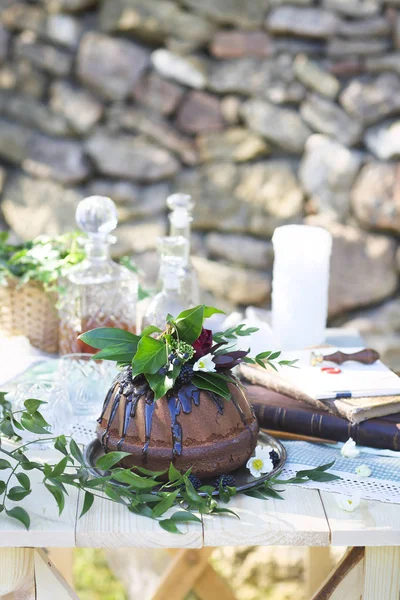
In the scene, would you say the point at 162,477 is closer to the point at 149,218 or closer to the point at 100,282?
the point at 100,282

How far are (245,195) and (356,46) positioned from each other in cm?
52

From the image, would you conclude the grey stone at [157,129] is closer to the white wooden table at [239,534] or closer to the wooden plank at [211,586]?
the wooden plank at [211,586]

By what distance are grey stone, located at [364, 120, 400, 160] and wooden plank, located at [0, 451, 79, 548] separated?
1.54m

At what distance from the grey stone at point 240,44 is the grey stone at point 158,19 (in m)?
0.04

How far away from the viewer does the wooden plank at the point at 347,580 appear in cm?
85

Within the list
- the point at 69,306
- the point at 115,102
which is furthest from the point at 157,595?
the point at 115,102

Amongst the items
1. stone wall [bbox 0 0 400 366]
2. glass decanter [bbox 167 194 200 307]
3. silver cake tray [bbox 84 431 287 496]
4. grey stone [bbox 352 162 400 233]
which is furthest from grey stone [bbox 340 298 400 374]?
silver cake tray [bbox 84 431 287 496]

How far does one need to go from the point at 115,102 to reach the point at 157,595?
144 cm

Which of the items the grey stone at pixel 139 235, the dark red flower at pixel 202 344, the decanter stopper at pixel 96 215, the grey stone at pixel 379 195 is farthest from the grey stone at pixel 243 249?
the dark red flower at pixel 202 344

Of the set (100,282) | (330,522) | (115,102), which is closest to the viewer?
(330,522)

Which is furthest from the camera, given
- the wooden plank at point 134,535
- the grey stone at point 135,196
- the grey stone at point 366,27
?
the grey stone at point 135,196

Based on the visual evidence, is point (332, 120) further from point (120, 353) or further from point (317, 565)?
point (120, 353)

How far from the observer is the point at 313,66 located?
6.97 feet

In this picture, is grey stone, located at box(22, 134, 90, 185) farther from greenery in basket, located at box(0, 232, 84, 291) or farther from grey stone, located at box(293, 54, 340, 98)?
greenery in basket, located at box(0, 232, 84, 291)
